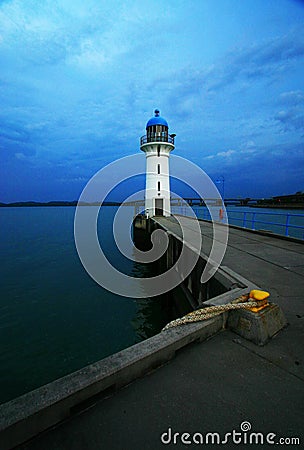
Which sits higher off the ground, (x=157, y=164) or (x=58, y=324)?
(x=157, y=164)

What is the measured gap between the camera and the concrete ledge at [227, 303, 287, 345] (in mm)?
2553

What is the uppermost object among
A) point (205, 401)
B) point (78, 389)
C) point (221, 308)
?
point (221, 308)

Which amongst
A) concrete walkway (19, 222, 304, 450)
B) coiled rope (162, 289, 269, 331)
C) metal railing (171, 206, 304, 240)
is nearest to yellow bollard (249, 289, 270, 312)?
coiled rope (162, 289, 269, 331)

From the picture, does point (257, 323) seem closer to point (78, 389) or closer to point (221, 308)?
point (221, 308)

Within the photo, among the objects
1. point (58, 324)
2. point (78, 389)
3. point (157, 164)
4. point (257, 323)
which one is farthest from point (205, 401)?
point (157, 164)

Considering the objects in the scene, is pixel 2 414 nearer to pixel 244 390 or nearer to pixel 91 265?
pixel 244 390

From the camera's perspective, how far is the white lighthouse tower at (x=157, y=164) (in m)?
23.6

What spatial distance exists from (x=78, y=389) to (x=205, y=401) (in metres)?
0.99

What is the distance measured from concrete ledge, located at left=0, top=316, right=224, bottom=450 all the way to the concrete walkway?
75 millimetres

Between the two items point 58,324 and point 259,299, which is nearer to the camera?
point 259,299

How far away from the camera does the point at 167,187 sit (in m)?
24.2

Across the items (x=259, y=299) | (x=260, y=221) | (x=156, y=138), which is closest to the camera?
(x=259, y=299)

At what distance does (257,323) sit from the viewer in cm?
256

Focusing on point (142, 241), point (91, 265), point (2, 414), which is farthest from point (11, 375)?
point (142, 241)
